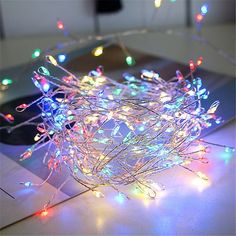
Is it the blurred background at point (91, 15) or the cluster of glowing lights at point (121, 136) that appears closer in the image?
the cluster of glowing lights at point (121, 136)

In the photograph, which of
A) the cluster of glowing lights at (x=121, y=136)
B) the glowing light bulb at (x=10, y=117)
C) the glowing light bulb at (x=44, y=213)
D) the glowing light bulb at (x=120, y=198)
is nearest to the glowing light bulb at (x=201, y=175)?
the cluster of glowing lights at (x=121, y=136)

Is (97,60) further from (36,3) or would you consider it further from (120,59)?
(36,3)

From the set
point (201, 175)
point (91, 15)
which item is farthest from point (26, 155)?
point (91, 15)

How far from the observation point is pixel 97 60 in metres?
1.33

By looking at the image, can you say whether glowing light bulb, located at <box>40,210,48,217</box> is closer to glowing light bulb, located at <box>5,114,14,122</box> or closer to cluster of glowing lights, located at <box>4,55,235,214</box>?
cluster of glowing lights, located at <box>4,55,235,214</box>

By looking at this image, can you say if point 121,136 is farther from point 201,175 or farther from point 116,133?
point 201,175

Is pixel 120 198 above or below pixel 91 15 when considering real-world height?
below

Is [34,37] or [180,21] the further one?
[180,21]

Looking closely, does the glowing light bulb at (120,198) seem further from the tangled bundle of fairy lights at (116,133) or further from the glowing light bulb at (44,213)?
the glowing light bulb at (44,213)

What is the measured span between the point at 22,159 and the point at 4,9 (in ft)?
2.91

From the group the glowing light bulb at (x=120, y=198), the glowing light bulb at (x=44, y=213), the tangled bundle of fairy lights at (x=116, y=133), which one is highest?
the tangled bundle of fairy lights at (x=116, y=133)

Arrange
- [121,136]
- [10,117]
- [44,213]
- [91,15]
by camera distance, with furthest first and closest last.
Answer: [91,15], [10,117], [121,136], [44,213]

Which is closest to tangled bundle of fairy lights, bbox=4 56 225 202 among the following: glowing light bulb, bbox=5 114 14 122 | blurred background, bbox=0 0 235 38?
glowing light bulb, bbox=5 114 14 122

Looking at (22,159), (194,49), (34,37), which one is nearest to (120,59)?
(194,49)
